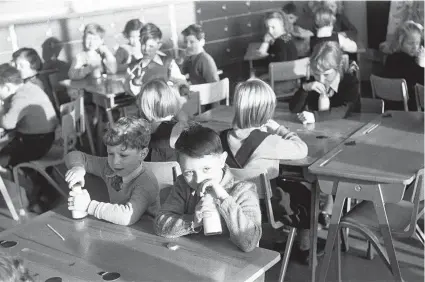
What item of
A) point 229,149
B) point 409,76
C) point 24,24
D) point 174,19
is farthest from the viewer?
point 174,19

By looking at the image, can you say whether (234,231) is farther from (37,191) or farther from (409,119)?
(37,191)

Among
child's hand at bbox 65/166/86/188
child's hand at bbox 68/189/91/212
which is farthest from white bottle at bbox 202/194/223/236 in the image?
child's hand at bbox 65/166/86/188

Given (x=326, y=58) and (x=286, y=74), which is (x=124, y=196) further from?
(x=286, y=74)

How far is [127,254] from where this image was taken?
2039 mm

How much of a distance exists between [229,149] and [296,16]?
5.28 m

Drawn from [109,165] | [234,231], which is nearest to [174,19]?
[109,165]

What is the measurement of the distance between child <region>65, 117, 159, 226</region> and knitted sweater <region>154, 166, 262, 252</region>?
16 cm

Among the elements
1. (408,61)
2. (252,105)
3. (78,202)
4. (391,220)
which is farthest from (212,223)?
(408,61)

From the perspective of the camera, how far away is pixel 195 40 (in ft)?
18.1

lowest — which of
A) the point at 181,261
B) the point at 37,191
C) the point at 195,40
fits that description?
the point at 37,191

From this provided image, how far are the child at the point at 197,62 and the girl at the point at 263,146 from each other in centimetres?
226

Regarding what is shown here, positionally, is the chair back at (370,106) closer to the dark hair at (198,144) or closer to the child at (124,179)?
the child at (124,179)

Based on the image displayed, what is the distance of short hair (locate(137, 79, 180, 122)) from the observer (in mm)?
3385

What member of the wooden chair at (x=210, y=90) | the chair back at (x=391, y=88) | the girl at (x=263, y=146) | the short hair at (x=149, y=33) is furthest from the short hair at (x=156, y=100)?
the short hair at (x=149, y=33)
